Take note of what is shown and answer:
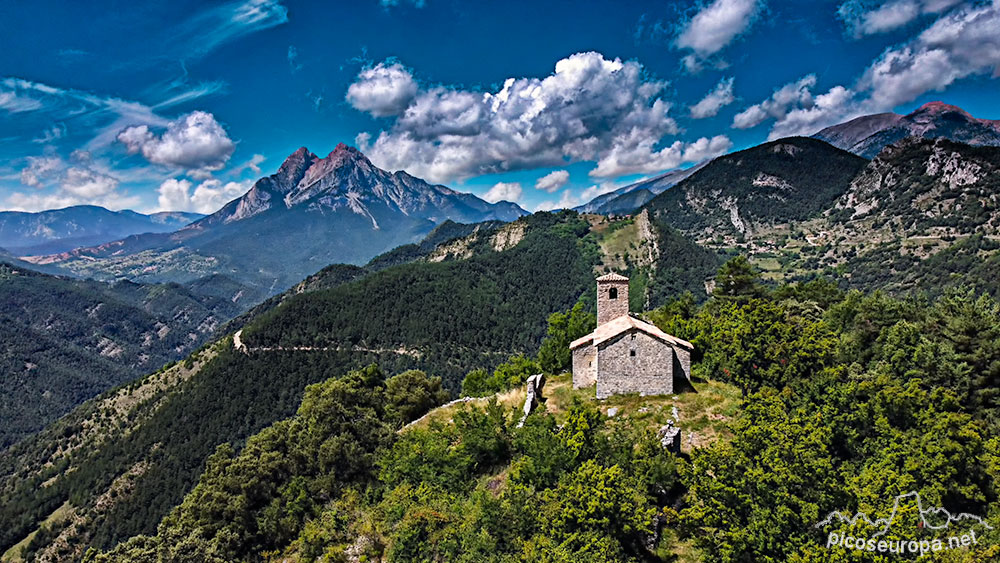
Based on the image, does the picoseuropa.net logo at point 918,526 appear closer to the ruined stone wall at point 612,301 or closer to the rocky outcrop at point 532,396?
the rocky outcrop at point 532,396

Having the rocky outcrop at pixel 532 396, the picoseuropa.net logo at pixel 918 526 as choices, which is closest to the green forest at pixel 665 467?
the picoseuropa.net logo at pixel 918 526

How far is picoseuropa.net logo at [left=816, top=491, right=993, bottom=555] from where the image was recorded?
16516 millimetres

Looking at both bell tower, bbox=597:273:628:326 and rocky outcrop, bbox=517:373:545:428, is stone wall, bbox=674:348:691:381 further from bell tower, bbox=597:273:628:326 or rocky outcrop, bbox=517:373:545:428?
rocky outcrop, bbox=517:373:545:428

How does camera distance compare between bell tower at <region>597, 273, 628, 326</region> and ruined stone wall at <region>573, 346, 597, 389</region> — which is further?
bell tower at <region>597, 273, 628, 326</region>

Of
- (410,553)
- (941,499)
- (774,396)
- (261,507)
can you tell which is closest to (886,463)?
(941,499)

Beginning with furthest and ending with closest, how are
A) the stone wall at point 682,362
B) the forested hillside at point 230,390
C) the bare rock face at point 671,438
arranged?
the forested hillside at point 230,390 → the stone wall at point 682,362 → the bare rock face at point 671,438

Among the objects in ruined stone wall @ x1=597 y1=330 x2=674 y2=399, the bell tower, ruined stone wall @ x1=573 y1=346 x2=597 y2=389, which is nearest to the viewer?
ruined stone wall @ x1=597 y1=330 x2=674 y2=399

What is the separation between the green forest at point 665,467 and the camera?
65.2 feet

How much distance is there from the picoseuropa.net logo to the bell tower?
86.8ft

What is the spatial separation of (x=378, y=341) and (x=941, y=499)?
155m

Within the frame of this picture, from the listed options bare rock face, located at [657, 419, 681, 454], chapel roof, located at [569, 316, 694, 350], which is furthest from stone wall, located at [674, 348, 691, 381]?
bare rock face, located at [657, 419, 681, 454]

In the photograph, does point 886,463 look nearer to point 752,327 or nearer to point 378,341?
point 752,327

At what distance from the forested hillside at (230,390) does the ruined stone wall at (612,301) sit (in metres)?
104

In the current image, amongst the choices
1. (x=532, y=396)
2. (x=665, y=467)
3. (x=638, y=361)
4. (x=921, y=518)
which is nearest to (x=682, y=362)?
(x=638, y=361)
